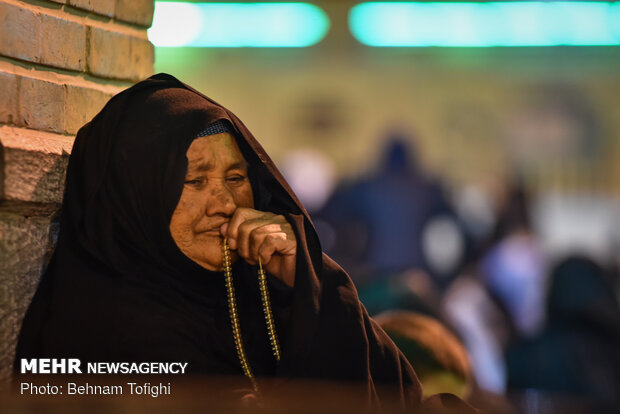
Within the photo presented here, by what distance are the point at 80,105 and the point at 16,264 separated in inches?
22.5

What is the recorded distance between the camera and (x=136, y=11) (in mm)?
2834

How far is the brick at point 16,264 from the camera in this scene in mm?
2277

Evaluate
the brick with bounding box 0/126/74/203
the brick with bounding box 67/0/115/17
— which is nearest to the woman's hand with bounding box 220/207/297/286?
the brick with bounding box 0/126/74/203

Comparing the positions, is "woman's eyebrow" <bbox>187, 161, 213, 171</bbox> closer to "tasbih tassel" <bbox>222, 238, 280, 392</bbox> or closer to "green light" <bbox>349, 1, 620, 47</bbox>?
"tasbih tassel" <bbox>222, 238, 280, 392</bbox>

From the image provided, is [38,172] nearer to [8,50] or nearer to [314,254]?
[8,50]

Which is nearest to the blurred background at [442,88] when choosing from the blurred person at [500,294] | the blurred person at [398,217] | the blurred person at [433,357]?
the blurred person at [500,294]

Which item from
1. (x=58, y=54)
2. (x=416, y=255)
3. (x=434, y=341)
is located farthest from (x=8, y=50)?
(x=416, y=255)

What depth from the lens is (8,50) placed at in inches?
91.0

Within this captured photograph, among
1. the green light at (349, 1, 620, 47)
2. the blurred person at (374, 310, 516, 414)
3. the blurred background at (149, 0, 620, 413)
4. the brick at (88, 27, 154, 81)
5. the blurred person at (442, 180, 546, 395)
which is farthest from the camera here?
the blurred background at (149, 0, 620, 413)

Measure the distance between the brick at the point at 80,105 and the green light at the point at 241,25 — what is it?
Result: 29.4ft

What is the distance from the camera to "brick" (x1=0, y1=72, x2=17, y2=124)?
7.49 ft

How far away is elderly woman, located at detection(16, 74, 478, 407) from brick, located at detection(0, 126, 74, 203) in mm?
102

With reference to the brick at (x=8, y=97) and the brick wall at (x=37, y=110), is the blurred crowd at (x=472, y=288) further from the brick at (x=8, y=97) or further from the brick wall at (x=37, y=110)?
the brick at (x=8, y=97)

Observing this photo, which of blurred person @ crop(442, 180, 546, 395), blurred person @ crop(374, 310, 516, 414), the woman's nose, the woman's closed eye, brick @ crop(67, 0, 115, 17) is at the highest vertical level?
brick @ crop(67, 0, 115, 17)
